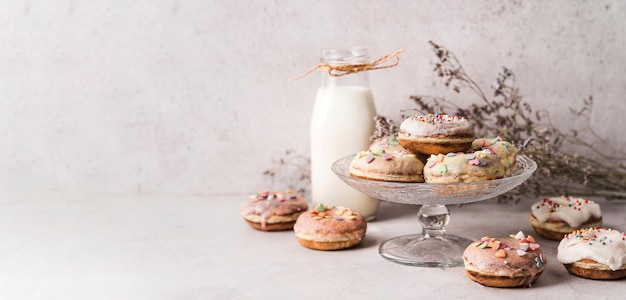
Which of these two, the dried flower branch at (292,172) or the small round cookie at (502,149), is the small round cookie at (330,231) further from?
the dried flower branch at (292,172)

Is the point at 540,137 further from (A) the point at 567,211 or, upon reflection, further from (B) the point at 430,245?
(B) the point at 430,245

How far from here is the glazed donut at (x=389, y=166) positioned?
148 cm

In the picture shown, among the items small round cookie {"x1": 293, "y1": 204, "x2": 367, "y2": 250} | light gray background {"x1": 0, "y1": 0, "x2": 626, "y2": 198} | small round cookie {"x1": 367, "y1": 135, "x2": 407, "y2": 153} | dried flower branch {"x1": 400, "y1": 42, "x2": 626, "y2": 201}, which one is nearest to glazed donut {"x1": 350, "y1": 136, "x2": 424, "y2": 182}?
small round cookie {"x1": 367, "y1": 135, "x2": 407, "y2": 153}

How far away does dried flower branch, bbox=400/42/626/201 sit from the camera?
1875 millimetres

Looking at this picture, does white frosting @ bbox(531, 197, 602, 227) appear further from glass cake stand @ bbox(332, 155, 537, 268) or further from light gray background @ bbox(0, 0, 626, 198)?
light gray background @ bbox(0, 0, 626, 198)

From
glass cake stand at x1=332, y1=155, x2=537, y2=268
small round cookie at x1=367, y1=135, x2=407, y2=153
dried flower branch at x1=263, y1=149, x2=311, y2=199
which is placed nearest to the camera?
glass cake stand at x1=332, y1=155, x2=537, y2=268

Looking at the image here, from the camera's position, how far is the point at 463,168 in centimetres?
143

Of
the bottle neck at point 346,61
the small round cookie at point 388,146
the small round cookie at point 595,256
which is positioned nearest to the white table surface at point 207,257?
the small round cookie at point 595,256

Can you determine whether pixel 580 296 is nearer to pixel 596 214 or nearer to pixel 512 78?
pixel 596 214

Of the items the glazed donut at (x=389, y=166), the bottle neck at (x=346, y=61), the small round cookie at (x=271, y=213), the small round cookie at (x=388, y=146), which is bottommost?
the small round cookie at (x=271, y=213)

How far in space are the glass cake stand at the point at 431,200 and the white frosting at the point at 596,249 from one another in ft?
0.52

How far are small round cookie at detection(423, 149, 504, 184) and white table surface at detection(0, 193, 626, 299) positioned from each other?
19 centimetres

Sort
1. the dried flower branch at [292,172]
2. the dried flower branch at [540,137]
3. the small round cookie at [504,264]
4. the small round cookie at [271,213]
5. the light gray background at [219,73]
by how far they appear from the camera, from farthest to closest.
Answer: the dried flower branch at [292,172], the light gray background at [219,73], the dried flower branch at [540,137], the small round cookie at [271,213], the small round cookie at [504,264]

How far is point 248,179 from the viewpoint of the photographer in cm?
216
